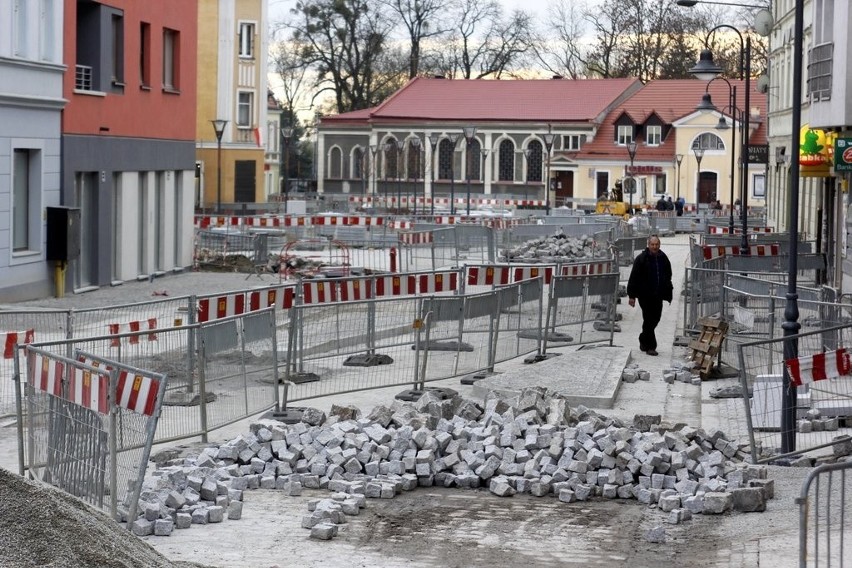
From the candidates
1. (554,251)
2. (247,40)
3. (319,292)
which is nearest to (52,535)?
(319,292)

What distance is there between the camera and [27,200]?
27.4m

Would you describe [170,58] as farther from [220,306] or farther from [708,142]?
[708,142]

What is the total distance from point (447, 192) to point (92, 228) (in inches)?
2966

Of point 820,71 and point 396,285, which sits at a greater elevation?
point 820,71

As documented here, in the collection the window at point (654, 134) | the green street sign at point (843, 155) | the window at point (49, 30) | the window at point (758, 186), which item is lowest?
the green street sign at point (843, 155)

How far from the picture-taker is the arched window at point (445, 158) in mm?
103750

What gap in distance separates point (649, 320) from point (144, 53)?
16.0 meters

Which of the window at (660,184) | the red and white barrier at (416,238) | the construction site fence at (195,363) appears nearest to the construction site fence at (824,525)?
the construction site fence at (195,363)

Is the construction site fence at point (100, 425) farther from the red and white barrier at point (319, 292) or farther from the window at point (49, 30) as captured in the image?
the window at point (49, 30)

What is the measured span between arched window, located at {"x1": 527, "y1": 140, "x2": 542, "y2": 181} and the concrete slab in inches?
3241

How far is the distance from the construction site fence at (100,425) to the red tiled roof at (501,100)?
8860 centimetres

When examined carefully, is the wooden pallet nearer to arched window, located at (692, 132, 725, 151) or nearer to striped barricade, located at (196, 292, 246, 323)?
striped barricade, located at (196, 292, 246, 323)

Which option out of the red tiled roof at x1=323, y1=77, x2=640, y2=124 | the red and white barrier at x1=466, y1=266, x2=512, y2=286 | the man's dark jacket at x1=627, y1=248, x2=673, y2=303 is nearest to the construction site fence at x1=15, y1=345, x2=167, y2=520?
the man's dark jacket at x1=627, y1=248, x2=673, y2=303

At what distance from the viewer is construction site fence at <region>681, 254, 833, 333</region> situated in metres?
20.6
